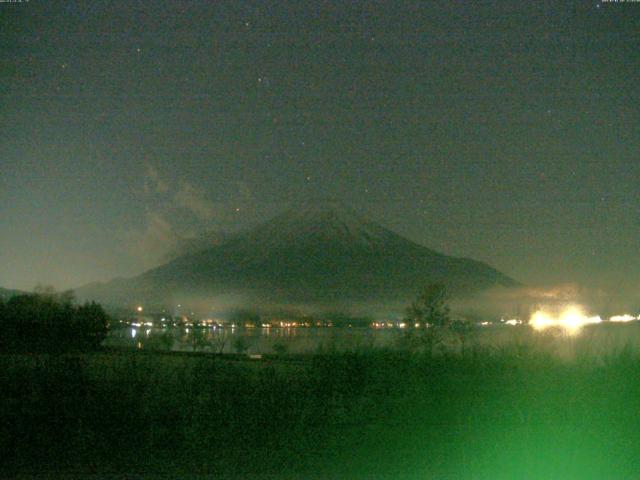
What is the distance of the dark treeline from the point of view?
27.4 meters

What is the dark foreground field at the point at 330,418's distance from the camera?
31.1 ft

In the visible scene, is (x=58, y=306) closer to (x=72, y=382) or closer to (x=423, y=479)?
(x=72, y=382)

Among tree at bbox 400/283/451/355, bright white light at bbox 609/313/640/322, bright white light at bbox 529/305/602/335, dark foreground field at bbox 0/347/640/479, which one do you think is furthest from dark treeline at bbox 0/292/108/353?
bright white light at bbox 609/313/640/322

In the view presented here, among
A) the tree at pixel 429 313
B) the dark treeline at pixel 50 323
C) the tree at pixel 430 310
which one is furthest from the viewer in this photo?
the dark treeline at pixel 50 323

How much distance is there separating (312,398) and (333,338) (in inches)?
130

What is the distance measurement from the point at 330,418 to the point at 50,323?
2105cm

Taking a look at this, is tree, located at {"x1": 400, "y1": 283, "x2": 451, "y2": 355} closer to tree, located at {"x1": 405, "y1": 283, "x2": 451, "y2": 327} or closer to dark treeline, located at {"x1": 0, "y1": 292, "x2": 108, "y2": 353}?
tree, located at {"x1": 405, "y1": 283, "x2": 451, "y2": 327}

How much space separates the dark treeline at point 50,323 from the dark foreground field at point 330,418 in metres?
14.7

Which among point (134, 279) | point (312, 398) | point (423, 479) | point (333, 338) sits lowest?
point (423, 479)

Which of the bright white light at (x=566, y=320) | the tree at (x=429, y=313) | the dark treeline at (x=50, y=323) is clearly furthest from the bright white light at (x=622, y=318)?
the dark treeline at (x=50, y=323)

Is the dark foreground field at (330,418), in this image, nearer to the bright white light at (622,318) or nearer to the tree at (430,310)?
the tree at (430,310)

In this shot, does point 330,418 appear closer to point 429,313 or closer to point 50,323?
point 429,313

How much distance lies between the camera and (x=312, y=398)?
467 inches

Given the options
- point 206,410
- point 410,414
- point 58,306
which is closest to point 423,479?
point 410,414
